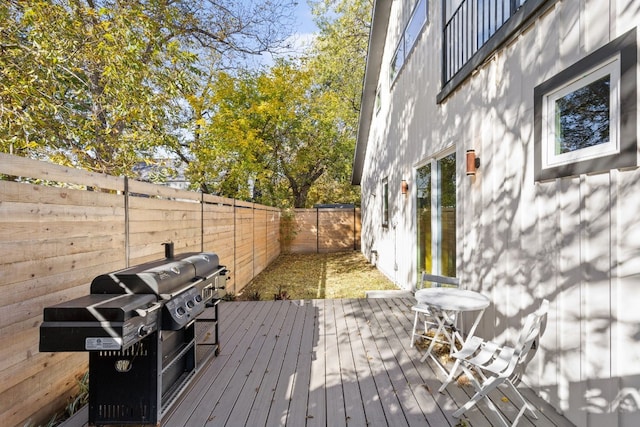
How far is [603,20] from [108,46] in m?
5.50

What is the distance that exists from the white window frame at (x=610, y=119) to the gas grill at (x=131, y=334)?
116 inches

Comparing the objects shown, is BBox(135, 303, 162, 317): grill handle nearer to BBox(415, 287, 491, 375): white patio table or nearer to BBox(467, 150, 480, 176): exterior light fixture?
BBox(415, 287, 491, 375): white patio table

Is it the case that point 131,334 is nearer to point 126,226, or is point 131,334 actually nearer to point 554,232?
point 126,226

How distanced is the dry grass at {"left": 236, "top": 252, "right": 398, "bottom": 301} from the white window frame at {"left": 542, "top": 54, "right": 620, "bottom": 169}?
4786 millimetres

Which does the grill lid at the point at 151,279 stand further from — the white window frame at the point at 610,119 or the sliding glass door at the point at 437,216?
the sliding glass door at the point at 437,216

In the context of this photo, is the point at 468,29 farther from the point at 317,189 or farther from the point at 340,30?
the point at 317,189

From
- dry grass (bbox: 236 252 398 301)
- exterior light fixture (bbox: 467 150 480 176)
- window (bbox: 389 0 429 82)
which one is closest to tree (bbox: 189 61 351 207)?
dry grass (bbox: 236 252 398 301)

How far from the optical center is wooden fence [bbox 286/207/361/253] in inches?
538

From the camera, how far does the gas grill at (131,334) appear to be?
1.79 metres

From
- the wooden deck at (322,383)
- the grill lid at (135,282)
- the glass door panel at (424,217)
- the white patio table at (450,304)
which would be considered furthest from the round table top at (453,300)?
the grill lid at (135,282)


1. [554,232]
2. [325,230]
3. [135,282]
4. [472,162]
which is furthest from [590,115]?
[325,230]

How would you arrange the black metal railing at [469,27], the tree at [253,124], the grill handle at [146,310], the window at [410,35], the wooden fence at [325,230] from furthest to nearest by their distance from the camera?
the wooden fence at [325,230], the tree at [253,124], the window at [410,35], the black metal railing at [469,27], the grill handle at [146,310]

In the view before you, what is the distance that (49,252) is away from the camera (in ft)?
7.34

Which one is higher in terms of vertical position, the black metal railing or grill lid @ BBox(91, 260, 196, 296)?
the black metal railing
